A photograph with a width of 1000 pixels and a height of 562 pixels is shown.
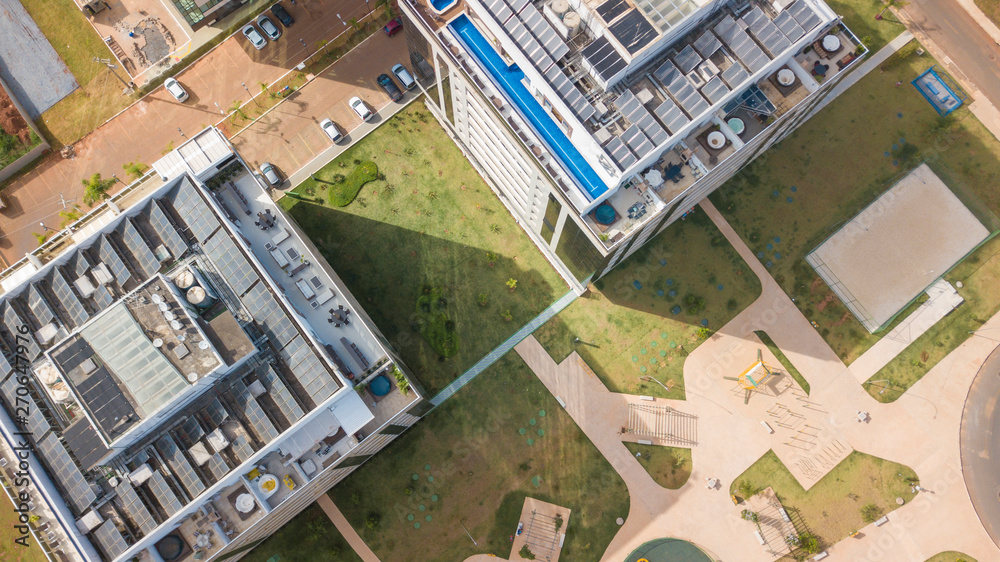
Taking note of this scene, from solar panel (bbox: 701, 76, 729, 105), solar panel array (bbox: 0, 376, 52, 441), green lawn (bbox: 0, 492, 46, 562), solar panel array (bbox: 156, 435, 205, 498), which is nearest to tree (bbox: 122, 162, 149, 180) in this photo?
solar panel array (bbox: 0, 376, 52, 441)

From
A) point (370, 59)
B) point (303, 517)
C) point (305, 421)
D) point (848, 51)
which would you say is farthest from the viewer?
point (370, 59)

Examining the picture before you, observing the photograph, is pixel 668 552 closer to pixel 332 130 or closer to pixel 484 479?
pixel 484 479

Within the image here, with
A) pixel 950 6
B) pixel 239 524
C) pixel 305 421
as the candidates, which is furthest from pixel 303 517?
pixel 950 6

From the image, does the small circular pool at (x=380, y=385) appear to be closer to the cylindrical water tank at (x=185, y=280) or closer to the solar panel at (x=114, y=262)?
the cylindrical water tank at (x=185, y=280)

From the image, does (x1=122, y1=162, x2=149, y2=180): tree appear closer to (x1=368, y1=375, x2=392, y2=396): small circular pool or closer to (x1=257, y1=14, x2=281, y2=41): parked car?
(x1=257, y1=14, x2=281, y2=41): parked car

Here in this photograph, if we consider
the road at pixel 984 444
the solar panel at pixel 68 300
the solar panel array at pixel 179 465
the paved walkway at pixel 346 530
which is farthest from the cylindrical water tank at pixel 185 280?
the road at pixel 984 444

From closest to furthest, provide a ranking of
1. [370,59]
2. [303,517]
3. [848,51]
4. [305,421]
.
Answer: [305,421], [848,51], [303,517], [370,59]

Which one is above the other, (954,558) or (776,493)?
(776,493)

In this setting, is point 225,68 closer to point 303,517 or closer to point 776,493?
point 303,517
